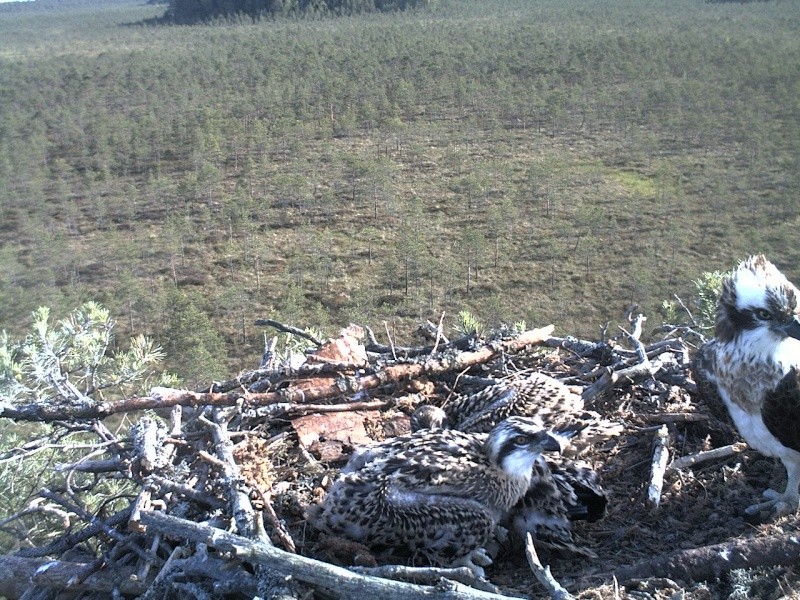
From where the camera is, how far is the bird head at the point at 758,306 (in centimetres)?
339

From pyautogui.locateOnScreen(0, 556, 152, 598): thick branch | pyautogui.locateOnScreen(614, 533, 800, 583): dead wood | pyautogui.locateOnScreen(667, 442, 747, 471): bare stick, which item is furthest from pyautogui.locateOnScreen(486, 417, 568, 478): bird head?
pyautogui.locateOnScreen(0, 556, 152, 598): thick branch

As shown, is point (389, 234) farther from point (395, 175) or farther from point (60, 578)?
point (60, 578)

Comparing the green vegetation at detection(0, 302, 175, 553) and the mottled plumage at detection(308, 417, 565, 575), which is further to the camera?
the green vegetation at detection(0, 302, 175, 553)

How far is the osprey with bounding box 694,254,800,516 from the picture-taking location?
3.38 meters

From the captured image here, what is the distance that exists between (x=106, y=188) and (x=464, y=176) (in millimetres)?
21666

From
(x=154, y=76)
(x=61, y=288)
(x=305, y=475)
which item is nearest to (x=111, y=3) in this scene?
(x=154, y=76)

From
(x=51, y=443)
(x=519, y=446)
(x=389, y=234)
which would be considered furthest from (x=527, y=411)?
(x=389, y=234)

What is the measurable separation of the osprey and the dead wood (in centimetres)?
42

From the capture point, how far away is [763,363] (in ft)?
11.5

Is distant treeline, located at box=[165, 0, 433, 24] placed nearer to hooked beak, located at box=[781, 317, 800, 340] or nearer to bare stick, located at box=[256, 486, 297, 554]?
bare stick, located at box=[256, 486, 297, 554]

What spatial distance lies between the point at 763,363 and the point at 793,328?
233 millimetres

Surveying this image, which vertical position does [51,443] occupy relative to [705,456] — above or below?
below

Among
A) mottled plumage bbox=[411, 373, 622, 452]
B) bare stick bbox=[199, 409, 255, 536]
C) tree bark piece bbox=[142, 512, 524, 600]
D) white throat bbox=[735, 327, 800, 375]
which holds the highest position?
white throat bbox=[735, 327, 800, 375]

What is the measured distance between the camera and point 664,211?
3897 cm
